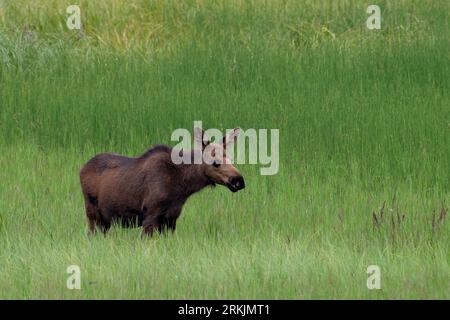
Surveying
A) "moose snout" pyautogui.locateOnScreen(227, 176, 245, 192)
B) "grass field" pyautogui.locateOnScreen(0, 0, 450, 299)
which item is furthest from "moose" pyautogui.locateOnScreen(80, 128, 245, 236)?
"grass field" pyautogui.locateOnScreen(0, 0, 450, 299)

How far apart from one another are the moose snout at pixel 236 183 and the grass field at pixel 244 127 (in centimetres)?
47

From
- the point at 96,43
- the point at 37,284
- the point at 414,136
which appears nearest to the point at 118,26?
the point at 96,43

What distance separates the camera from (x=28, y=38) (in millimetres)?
16891

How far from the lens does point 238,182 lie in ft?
31.6

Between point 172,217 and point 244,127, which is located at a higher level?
point 244,127

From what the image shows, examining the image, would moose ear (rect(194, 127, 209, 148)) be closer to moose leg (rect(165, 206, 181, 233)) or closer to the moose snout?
the moose snout

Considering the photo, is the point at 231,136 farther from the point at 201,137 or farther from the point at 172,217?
the point at 172,217

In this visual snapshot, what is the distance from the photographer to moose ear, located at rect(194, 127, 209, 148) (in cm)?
994

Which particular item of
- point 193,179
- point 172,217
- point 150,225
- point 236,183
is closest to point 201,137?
point 193,179

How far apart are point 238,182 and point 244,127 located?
4.97 m

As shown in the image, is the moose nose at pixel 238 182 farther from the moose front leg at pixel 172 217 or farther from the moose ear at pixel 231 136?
the moose front leg at pixel 172 217

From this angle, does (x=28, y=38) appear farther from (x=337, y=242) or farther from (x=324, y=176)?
(x=337, y=242)

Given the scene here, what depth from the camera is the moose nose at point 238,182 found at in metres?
9.59

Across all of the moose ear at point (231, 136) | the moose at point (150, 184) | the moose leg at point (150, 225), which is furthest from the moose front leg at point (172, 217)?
the moose ear at point (231, 136)
